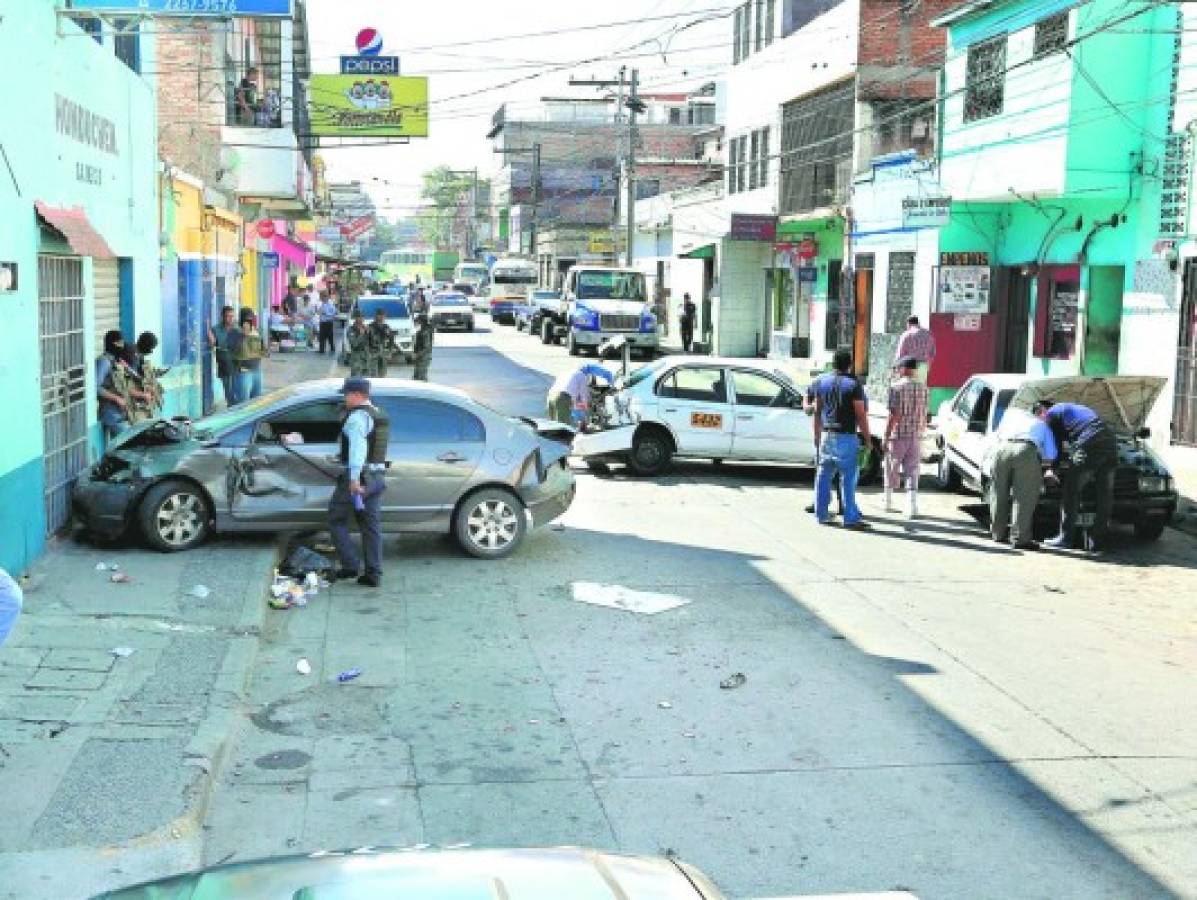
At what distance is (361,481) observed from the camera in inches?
396

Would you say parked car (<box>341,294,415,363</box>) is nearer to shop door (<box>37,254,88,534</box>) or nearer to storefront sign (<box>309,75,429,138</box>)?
storefront sign (<box>309,75,429,138</box>)

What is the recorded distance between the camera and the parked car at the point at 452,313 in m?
52.1

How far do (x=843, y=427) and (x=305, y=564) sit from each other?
224 inches

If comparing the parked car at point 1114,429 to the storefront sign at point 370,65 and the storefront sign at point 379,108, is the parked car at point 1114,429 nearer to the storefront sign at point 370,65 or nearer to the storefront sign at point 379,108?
the storefront sign at point 379,108

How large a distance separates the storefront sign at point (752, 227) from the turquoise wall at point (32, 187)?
882 inches

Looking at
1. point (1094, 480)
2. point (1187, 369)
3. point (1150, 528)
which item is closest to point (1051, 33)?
point (1187, 369)

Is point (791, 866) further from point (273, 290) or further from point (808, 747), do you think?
point (273, 290)

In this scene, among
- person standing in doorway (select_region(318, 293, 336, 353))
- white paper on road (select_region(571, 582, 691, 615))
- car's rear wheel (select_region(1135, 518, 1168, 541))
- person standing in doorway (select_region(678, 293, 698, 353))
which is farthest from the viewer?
person standing in doorway (select_region(678, 293, 698, 353))

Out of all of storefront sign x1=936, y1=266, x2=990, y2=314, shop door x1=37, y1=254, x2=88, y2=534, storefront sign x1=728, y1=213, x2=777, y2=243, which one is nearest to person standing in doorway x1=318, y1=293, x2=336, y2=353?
storefront sign x1=728, y1=213, x2=777, y2=243

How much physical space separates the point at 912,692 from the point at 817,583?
9.80 ft

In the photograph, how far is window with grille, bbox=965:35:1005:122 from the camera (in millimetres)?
22016

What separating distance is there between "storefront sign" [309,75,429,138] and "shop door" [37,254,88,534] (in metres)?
19.9

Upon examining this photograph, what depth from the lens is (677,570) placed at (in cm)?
1124

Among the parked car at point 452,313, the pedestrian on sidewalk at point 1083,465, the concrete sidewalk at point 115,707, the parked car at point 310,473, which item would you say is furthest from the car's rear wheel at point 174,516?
the parked car at point 452,313
